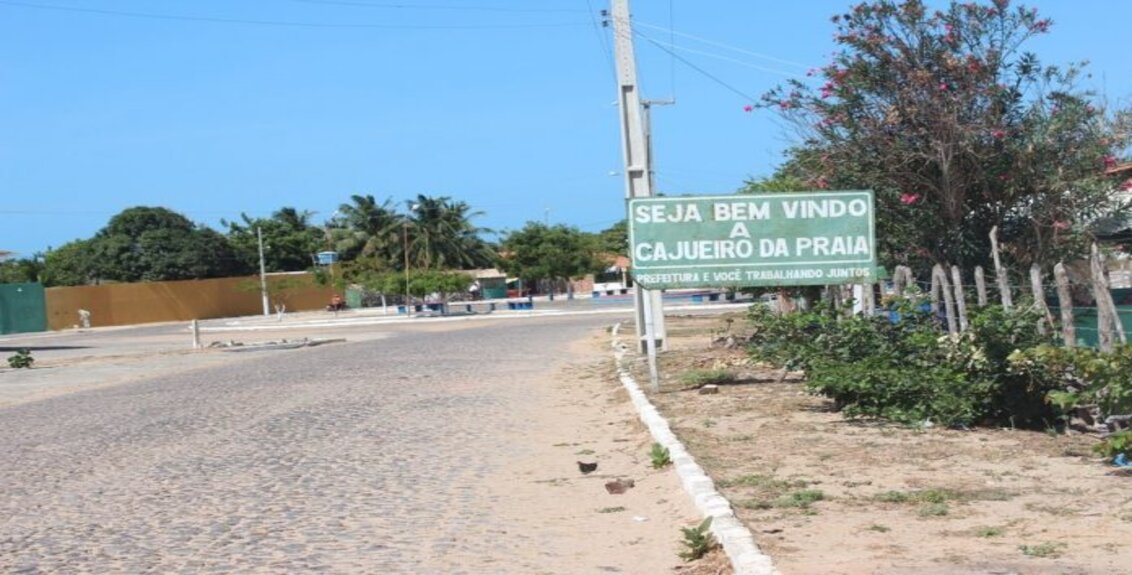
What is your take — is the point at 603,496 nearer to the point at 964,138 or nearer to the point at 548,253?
the point at 964,138

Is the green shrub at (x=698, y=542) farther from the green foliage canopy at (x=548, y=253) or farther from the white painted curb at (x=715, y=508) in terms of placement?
the green foliage canopy at (x=548, y=253)

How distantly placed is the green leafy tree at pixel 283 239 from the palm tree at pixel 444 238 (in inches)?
460

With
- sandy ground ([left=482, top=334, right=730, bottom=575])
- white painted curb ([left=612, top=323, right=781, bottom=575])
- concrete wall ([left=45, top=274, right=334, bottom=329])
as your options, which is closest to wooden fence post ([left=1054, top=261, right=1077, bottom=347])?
white painted curb ([left=612, top=323, right=781, bottom=575])

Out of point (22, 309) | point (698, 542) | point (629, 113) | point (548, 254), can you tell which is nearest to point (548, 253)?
point (548, 254)

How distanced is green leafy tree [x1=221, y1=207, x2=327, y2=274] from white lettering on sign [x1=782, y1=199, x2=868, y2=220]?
302ft

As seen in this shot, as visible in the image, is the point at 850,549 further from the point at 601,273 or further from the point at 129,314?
the point at 601,273

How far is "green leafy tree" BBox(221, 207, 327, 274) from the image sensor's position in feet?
A: 348

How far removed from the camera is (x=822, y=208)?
45.9ft

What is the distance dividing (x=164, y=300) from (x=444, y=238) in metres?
25.2

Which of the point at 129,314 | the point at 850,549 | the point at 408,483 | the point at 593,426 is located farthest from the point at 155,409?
the point at 129,314

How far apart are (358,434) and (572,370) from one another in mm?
8934

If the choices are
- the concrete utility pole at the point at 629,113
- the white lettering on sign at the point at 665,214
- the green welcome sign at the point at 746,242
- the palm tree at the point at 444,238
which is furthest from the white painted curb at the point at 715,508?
the palm tree at the point at 444,238

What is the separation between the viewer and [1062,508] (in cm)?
700

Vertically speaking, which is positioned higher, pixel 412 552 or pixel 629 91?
pixel 629 91
